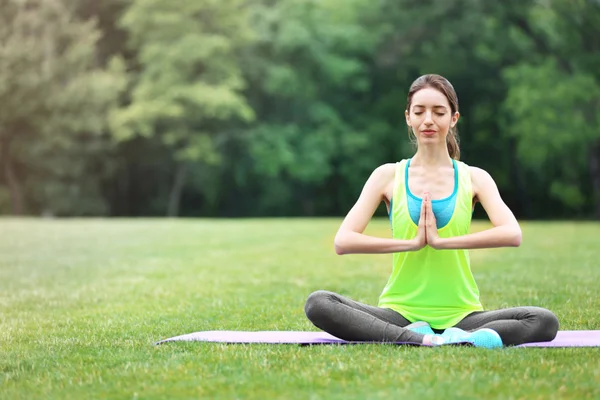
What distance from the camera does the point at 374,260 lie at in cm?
1385

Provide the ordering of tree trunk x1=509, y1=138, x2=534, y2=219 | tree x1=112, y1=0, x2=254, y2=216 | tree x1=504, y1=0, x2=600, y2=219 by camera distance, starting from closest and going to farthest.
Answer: tree x1=504, y1=0, x2=600, y2=219 → tree x1=112, y1=0, x2=254, y2=216 → tree trunk x1=509, y1=138, x2=534, y2=219

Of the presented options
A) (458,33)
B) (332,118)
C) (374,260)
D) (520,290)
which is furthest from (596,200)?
(520,290)

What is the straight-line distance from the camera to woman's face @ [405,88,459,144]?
16.6 feet

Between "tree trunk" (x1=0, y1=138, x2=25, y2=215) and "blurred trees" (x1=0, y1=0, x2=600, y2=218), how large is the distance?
0.21 ft

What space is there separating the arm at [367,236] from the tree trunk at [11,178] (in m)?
35.1

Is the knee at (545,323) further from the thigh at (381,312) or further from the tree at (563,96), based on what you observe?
the tree at (563,96)

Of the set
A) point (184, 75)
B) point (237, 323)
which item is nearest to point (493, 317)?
point (237, 323)

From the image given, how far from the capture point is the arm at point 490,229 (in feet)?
15.7

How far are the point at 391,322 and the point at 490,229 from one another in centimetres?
92

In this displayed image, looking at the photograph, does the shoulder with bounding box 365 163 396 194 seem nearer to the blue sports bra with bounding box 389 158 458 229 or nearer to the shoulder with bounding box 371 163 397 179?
→ the shoulder with bounding box 371 163 397 179

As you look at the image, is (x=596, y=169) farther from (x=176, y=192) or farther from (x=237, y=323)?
(x=237, y=323)

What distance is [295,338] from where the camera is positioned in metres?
5.36

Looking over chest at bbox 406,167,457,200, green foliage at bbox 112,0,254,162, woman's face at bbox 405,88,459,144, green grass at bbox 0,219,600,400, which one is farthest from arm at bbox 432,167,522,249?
green foliage at bbox 112,0,254,162

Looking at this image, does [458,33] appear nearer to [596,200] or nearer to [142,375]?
[596,200]
